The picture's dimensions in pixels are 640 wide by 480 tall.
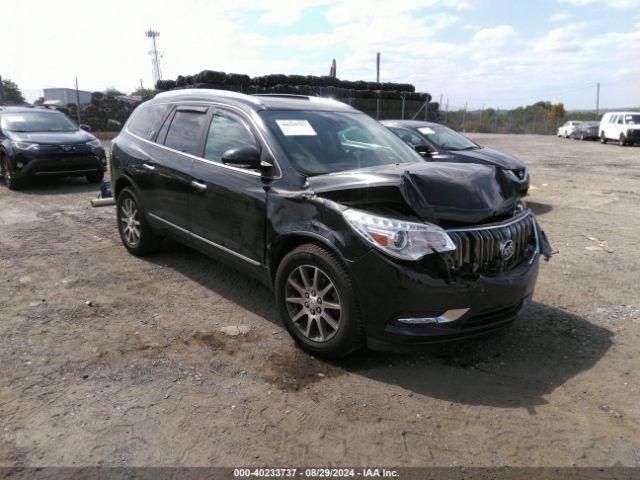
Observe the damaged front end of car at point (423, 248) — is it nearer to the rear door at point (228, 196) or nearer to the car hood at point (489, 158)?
the rear door at point (228, 196)

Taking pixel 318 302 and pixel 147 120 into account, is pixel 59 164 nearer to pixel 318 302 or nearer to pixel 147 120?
pixel 147 120

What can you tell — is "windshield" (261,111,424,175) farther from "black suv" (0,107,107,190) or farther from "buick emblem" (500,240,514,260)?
"black suv" (0,107,107,190)

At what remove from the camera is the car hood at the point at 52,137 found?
33.5 ft

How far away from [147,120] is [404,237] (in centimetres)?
372

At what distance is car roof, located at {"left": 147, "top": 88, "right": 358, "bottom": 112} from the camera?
4367 millimetres

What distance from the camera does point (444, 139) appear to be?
369 inches

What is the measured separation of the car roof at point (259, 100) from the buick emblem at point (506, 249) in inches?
83.0

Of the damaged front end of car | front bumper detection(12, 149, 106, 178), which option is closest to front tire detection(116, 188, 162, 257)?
the damaged front end of car

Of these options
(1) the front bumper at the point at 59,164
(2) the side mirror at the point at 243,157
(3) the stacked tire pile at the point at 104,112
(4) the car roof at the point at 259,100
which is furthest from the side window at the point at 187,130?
(3) the stacked tire pile at the point at 104,112

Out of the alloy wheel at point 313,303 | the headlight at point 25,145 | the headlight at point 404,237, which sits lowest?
the alloy wheel at point 313,303

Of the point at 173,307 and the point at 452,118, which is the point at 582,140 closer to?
the point at 452,118

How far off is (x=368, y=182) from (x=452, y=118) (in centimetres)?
4864

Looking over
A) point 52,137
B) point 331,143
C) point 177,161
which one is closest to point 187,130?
point 177,161

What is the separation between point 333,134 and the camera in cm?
435
